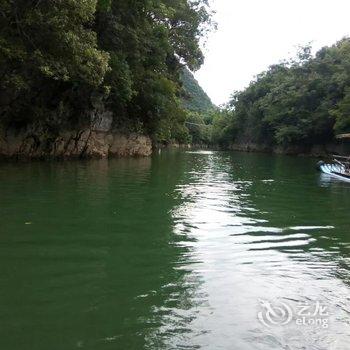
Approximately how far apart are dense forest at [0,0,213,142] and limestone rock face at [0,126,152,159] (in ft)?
1.94

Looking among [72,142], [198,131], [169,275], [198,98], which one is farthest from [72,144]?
[198,98]

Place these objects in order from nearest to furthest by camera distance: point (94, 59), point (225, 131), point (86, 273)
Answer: point (86, 273) < point (94, 59) < point (225, 131)

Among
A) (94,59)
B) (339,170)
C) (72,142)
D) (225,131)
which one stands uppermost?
(225,131)

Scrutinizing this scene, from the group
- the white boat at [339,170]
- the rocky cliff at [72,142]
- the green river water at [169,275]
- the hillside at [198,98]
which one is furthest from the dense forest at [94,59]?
the hillside at [198,98]

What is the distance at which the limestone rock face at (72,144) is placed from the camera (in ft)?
70.7

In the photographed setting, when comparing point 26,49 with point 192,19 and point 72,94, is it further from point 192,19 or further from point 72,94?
point 192,19

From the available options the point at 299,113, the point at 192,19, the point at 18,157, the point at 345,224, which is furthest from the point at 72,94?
the point at 299,113

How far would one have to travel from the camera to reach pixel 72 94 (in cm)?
2402

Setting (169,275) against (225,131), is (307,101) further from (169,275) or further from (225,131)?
(169,275)

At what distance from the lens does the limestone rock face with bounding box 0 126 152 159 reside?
21547 mm

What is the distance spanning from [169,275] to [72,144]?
2140cm

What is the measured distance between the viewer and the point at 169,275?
5.34 metres

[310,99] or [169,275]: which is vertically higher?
[310,99]

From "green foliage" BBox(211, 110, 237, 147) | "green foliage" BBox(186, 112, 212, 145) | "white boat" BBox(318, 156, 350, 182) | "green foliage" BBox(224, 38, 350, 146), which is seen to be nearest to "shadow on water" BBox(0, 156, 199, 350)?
"white boat" BBox(318, 156, 350, 182)
